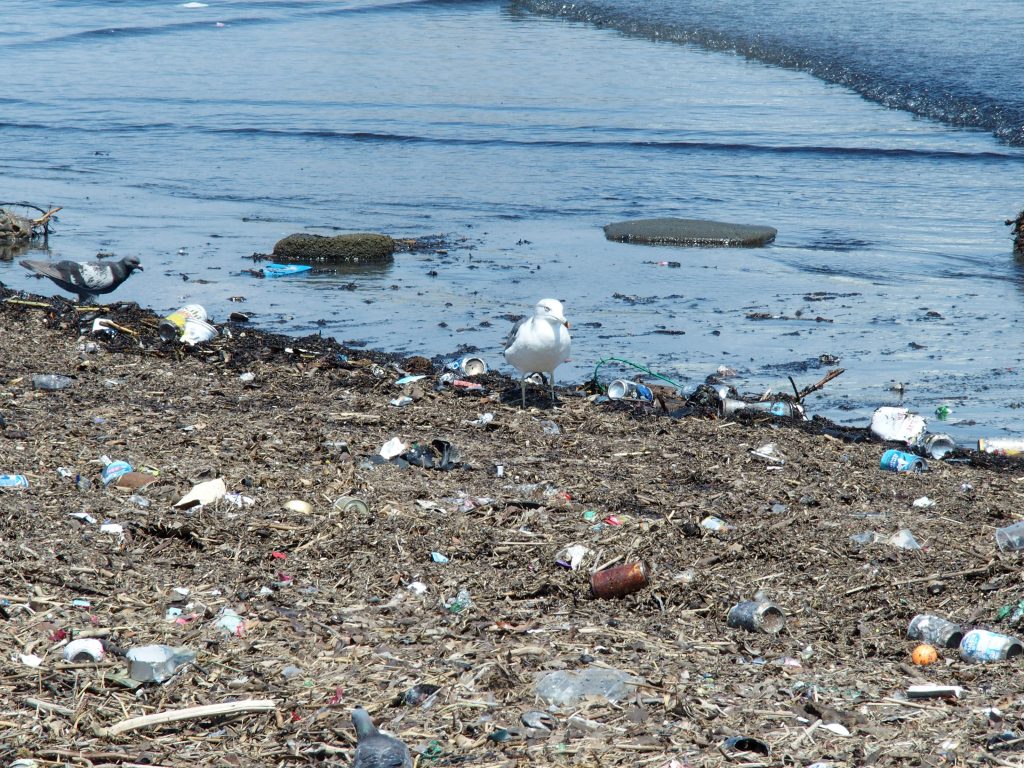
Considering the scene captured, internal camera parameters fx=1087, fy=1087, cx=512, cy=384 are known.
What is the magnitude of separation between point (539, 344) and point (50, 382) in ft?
10.0

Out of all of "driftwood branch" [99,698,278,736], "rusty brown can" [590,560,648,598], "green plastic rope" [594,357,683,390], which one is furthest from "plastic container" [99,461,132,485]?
"green plastic rope" [594,357,683,390]

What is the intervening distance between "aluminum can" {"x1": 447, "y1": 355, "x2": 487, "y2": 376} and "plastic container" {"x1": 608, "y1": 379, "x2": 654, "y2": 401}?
1.03m

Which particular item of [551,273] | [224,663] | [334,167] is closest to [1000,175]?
[551,273]

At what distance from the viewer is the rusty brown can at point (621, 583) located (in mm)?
4035

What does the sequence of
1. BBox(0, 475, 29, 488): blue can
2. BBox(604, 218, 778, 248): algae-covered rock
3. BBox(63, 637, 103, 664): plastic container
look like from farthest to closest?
1. BBox(604, 218, 778, 248): algae-covered rock
2. BBox(0, 475, 29, 488): blue can
3. BBox(63, 637, 103, 664): plastic container

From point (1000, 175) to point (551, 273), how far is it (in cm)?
846

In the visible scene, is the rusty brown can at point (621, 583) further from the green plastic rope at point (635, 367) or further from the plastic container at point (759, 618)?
the green plastic rope at point (635, 367)

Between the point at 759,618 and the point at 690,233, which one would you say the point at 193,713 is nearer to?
the point at 759,618

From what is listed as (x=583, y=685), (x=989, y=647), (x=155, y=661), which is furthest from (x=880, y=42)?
(x=155, y=661)

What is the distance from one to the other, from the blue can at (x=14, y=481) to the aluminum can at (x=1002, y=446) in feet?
16.7

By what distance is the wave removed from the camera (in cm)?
2066

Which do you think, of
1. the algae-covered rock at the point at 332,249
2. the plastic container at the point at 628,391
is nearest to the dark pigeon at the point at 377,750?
the plastic container at the point at 628,391

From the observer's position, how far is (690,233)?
12.1 m

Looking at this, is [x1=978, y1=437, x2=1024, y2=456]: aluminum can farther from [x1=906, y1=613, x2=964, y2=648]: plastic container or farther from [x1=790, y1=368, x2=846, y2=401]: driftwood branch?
[x1=906, y1=613, x2=964, y2=648]: plastic container
